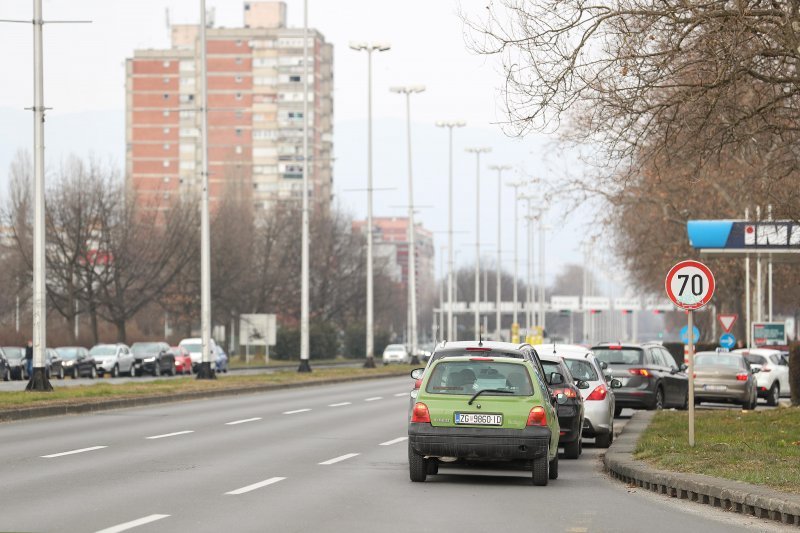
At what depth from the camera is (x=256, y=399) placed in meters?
37.9

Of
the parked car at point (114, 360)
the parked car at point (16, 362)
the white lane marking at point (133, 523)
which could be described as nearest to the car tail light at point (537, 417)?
the white lane marking at point (133, 523)

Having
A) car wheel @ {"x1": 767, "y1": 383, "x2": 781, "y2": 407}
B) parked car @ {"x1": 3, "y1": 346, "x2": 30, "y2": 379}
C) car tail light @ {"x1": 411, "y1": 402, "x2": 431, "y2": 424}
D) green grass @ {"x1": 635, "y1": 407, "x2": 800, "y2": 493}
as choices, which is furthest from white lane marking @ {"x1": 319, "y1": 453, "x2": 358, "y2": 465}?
parked car @ {"x1": 3, "y1": 346, "x2": 30, "y2": 379}

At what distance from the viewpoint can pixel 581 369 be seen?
74.7 ft

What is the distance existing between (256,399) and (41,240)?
7.78 meters

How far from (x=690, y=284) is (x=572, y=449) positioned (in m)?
2.82

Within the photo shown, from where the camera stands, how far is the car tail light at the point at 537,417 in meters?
15.3

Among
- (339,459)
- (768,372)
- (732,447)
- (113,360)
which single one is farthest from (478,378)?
(113,360)

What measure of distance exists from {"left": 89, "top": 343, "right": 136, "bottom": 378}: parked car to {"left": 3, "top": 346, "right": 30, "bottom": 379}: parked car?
3583mm

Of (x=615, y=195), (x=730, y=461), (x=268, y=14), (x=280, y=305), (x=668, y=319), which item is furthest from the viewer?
(x=268, y=14)

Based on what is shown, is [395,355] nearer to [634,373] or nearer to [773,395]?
[773,395]

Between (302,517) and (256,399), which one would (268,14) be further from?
(302,517)

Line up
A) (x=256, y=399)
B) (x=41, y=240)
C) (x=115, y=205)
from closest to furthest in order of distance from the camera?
(x=41, y=240), (x=256, y=399), (x=115, y=205)

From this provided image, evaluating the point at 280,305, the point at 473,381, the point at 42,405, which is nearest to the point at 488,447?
the point at 473,381

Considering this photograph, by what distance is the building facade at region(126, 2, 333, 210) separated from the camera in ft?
530
